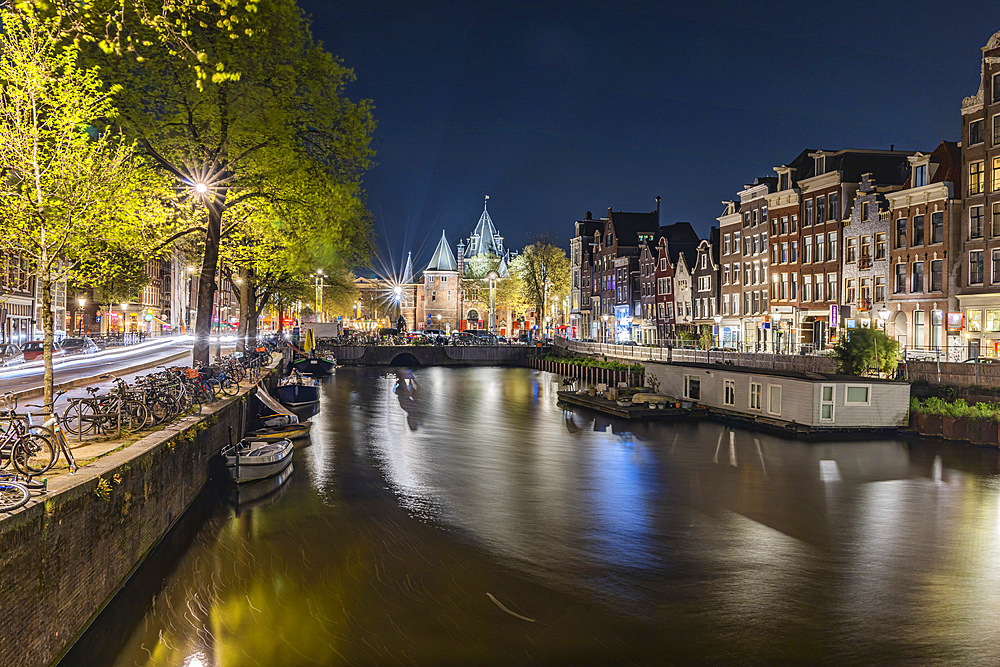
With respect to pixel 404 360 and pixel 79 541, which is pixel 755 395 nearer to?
pixel 79 541

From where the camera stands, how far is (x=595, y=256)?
116 m

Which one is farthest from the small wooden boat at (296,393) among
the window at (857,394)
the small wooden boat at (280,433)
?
the window at (857,394)

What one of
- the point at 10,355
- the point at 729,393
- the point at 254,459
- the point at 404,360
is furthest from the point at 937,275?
the point at 404,360

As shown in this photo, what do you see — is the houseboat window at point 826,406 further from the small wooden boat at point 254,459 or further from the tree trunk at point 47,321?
the tree trunk at point 47,321

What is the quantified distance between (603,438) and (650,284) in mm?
60498

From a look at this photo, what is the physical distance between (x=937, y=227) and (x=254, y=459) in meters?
49.3

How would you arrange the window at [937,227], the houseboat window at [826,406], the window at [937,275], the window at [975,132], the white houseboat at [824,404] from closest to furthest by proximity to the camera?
the white houseboat at [824,404]
the houseboat window at [826,406]
the window at [975,132]
the window at [937,275]
the window at [937,227]

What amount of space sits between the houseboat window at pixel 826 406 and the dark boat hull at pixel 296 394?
1235 inches

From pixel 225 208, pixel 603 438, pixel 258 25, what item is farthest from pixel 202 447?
pixel 603 438

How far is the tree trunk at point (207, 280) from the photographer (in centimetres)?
3196

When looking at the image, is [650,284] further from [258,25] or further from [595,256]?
[258,25]

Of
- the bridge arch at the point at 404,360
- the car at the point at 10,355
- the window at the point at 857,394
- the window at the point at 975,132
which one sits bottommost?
the bridge arch at the point at 404,360

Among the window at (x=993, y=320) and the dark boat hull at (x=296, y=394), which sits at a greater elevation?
the window at (x=993, y=320)

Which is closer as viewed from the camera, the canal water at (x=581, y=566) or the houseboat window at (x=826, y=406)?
the canal water at (x=581, y=566)
